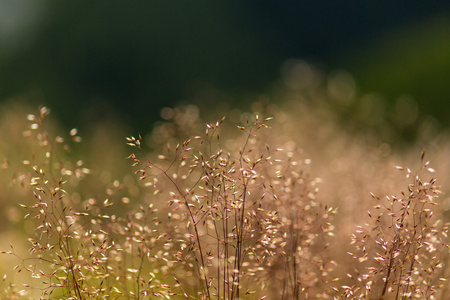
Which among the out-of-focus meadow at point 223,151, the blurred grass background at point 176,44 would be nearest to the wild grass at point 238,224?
the out-of-focus meadow at point 223,151

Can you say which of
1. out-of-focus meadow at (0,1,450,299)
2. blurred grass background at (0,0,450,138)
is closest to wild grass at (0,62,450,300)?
out-of-focus meadow at (0,1,450,299)

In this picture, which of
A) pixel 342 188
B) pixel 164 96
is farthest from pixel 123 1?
pixel 342 188

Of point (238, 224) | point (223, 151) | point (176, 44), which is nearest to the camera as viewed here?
point (238, 224)

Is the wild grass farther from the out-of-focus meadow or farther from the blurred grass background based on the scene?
the blurred grass background

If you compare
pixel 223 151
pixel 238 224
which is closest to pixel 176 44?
pixel 223 151

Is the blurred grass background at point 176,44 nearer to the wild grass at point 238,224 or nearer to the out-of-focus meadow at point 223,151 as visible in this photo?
the out-of-focus meadow at point 223,151

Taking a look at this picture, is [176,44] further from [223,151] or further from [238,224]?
[238,224]
